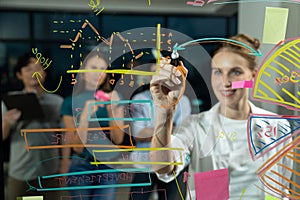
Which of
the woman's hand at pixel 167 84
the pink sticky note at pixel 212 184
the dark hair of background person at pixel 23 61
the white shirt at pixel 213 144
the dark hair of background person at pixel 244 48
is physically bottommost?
the pink sticky note at pixel 212 184

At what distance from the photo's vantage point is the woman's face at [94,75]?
128cm

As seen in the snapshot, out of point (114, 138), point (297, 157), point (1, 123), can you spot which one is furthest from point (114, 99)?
point (297, 157)

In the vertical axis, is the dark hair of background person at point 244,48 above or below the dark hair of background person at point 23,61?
above

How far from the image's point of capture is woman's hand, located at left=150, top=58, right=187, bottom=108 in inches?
51.8

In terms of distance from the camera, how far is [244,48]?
1.35 metres

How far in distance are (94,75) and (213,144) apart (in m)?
0.53

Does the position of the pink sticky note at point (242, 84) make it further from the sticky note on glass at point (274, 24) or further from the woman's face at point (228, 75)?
the sticky note on glass at point (274, 24)

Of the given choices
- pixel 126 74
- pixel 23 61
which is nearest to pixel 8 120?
pixel 23 61

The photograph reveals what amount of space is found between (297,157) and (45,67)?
1.04 metres

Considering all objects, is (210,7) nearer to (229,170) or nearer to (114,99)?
(114,99)

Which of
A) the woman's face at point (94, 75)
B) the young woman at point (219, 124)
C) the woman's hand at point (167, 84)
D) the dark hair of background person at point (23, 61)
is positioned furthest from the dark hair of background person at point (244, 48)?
the dark hair of background person at point (23, 61)

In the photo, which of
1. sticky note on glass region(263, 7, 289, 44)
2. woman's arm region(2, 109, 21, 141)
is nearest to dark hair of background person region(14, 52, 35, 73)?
woman's arm region(2, 109, 21, 141)

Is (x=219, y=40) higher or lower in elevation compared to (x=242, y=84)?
higher

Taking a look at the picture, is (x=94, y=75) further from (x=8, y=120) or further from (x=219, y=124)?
(x=219, y=124)
